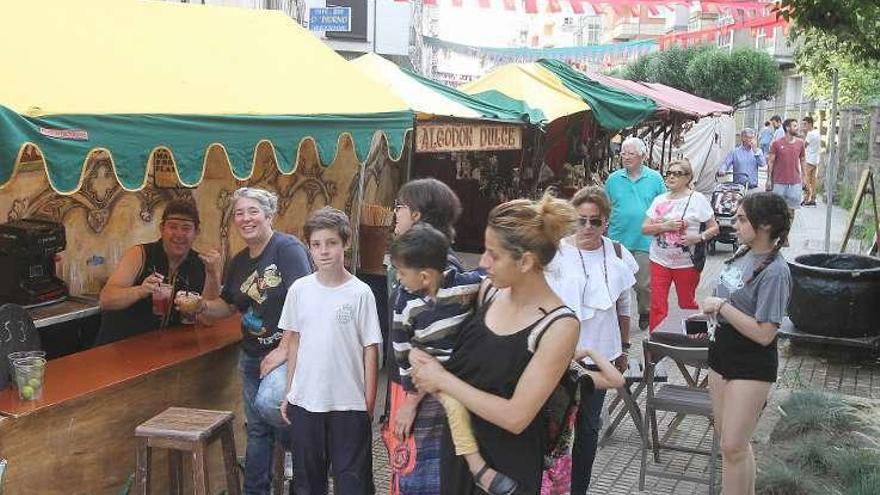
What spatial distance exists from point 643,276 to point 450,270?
18.8ft

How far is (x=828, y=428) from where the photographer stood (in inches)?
226

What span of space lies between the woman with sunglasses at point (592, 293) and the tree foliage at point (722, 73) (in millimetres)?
32396

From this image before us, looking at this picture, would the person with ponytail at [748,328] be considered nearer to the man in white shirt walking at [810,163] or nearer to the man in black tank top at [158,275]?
the man in black tank top at [158,275]

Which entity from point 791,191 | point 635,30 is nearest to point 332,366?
point 791,191

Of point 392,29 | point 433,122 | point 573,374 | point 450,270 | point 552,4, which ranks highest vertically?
point 392,29

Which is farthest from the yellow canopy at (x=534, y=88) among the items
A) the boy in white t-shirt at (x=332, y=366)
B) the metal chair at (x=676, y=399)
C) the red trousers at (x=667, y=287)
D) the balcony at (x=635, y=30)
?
the balcony at (x=635, y=30)

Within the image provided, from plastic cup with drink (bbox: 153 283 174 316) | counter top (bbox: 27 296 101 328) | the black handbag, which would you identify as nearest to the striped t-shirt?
plastic cup with drink (bbox: 153 283 174 316)

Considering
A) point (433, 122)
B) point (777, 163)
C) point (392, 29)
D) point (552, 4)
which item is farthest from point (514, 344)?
point (392, 29)

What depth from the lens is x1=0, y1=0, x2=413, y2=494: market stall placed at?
12.9 ft

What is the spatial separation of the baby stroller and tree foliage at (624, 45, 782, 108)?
21609mm

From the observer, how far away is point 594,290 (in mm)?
4430

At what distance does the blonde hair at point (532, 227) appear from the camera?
8.80 ft

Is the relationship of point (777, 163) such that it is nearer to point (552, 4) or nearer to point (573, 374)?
point (552, 4)

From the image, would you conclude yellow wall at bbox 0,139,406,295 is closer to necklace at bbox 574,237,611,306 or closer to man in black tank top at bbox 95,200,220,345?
man in black tank top at bbox 95,200,220,345
